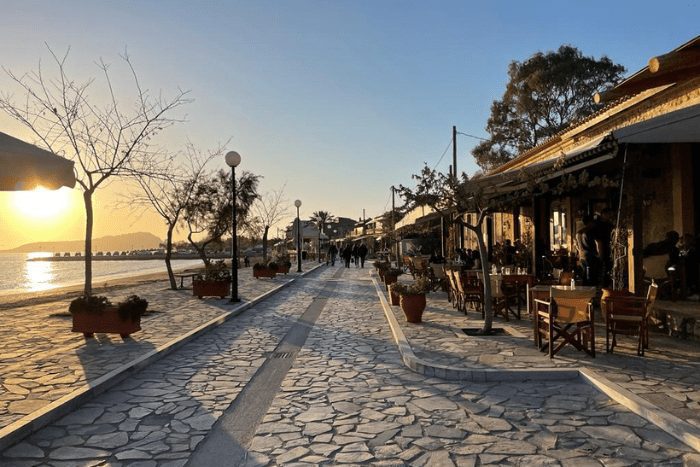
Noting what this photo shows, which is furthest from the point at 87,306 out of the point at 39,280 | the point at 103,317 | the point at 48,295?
the point at 39,280

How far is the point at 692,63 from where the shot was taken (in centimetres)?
559

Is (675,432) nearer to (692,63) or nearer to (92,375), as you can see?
(692,63)

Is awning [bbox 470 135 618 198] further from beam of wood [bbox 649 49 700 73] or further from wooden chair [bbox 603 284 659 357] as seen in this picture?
wooden chair [bbox 603 284 659 357]

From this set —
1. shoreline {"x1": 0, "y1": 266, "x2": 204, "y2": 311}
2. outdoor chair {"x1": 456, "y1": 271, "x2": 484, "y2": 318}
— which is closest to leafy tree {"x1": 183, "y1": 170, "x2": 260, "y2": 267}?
shoreline {"x1": 0, "y1": 266, "x2": 204, "y2": 311}

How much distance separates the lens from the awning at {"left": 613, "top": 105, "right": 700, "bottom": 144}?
6.03 meters

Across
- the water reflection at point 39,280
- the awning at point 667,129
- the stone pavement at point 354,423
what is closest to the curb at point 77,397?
the stone pavement at point 354,423

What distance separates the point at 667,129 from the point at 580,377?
332cm

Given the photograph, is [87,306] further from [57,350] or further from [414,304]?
[414,304]

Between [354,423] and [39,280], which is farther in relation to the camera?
[39,280]

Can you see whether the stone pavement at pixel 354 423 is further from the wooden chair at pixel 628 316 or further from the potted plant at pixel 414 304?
the potted plant at pixel 414 304

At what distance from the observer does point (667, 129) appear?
20.4ft

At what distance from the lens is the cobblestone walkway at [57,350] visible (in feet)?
15.7

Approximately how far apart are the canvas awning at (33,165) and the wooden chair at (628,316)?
624 cm

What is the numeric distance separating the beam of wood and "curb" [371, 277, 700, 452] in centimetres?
347
